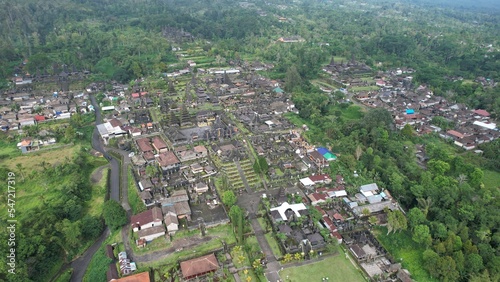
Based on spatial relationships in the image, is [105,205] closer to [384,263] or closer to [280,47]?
[384,263]

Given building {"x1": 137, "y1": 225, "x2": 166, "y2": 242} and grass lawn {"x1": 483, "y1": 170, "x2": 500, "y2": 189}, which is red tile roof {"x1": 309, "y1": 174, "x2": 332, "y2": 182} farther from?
grass lawn {"x1": 483, "y1": 170, "x2": 500, "y2": 189}

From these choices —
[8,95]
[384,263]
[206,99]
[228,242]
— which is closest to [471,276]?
[384,263]

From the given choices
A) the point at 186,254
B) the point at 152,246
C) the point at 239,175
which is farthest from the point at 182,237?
the point at 239,175

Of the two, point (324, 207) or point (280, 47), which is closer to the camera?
point (324, 207)

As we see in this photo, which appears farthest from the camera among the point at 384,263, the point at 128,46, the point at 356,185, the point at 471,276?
the point at 128,46

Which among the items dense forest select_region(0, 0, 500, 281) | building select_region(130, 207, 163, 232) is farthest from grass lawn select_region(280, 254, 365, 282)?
building select_region(130, 207, 163, 232)

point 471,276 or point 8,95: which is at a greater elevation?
point 471,276
